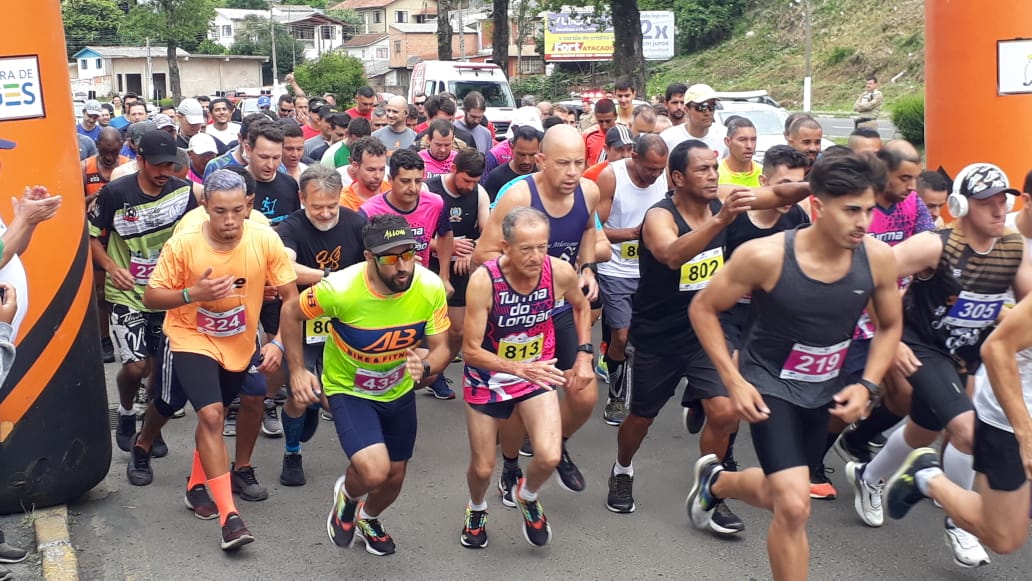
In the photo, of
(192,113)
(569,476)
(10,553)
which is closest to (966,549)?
(569,476)

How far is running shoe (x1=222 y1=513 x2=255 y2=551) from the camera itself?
17.9ft

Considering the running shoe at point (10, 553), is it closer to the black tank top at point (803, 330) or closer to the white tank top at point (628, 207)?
the black tank top at point (803, 330)

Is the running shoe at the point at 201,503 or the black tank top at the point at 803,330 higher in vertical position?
the black tank top at the point at 803,330

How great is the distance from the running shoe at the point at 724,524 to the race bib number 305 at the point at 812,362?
1.24 metres

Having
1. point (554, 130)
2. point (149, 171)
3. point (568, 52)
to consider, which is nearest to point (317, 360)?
point (149, 171)

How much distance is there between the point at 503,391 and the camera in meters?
5.46

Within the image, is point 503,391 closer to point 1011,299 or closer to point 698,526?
point 698,526

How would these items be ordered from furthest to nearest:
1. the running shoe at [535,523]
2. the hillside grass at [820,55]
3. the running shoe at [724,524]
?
the hillside grass at [820,55] < the running shoe at [724,524] < the running shoe at [535,523]

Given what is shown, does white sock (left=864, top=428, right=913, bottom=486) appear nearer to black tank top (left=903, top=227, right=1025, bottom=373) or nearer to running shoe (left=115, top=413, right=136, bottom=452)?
black tank top (left=903, top=227, right=1025, bottom=373)

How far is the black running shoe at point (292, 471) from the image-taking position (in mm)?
6652

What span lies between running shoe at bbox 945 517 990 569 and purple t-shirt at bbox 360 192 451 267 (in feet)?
12.8

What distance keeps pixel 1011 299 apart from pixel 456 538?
3.03 metres

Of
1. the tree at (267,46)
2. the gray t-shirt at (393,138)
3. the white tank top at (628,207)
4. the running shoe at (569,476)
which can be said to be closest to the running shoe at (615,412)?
the white tank top at (628,207)

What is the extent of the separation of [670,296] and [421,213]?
2.28m
